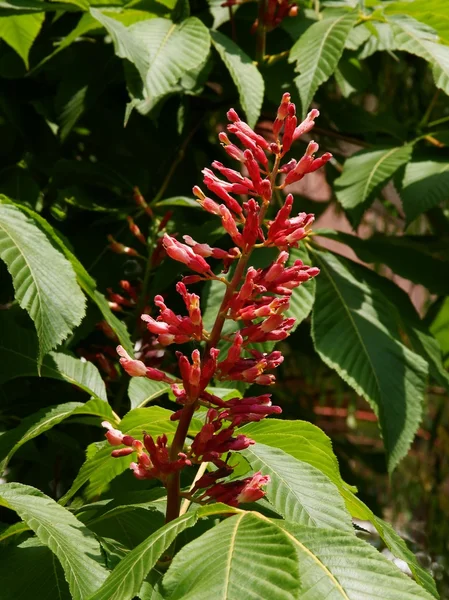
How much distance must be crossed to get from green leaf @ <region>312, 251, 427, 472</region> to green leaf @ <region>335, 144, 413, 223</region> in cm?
12

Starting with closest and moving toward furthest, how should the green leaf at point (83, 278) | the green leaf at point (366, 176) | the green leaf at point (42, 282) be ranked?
the green leaf at point (42, 282)
the green leaf at point (83, 278)
the green leaf at point (366, 176)

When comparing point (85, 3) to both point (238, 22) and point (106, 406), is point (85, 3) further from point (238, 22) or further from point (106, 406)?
point (106, 406)

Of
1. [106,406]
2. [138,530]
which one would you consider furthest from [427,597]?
[106,406]

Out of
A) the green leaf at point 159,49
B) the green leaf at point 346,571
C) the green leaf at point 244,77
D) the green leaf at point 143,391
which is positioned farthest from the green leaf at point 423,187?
the green leaf at point 346,571

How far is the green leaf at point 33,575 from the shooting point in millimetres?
990

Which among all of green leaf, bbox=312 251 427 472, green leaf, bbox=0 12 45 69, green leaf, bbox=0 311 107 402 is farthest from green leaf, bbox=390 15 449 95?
green leaf, bbox=0 311 107 402

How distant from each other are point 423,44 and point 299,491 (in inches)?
37.5

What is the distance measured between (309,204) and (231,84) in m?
0.79

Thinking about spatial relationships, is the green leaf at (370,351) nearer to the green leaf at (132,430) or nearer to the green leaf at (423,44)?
the green leaf at (423,44)

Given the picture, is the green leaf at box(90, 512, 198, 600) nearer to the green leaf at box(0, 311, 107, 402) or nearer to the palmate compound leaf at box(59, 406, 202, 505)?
the palmate compound leaf at box(59, 406, 202, 505)

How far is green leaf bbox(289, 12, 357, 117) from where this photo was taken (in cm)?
155

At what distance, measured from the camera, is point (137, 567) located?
0.83 m

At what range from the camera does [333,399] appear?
125 inches

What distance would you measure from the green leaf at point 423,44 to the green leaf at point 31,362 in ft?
2.51
